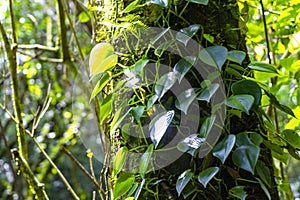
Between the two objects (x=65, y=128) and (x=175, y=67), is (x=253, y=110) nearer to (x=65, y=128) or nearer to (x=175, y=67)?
(x=175, y=67)

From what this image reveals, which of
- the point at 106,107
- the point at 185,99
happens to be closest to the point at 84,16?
the point at 106,107

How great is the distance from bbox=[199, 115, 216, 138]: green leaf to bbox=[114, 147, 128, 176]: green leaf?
12 cm

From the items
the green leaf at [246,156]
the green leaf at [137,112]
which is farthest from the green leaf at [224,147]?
the green leaf at [137,112]

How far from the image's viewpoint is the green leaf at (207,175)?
531 mm

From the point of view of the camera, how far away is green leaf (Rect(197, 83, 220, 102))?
0.55 meters

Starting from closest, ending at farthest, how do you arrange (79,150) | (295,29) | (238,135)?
(238,135), (295,29), (79,150)

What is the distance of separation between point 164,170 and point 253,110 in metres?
0.14

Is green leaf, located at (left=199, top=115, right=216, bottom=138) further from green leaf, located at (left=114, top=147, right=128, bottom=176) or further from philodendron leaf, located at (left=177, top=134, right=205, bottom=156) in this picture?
green leaf, located at (left=114, top=147, right=128, bottom=176)

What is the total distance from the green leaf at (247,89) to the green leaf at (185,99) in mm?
50

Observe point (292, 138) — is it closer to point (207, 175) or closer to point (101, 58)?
point (207, 175)

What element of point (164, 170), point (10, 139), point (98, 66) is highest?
point (98, 66)

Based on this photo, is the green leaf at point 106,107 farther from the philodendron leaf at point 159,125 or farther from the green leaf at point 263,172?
the green leaf at point 263,172

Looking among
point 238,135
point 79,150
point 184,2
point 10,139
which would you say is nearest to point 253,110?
point 238,135

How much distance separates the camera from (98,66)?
63cm
